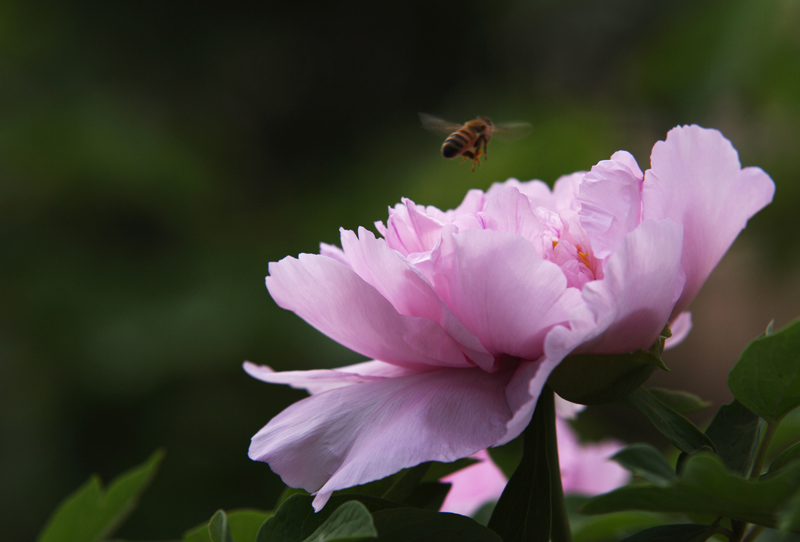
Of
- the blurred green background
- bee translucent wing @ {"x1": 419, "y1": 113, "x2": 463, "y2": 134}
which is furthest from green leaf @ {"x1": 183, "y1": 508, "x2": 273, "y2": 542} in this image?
the blurred green background

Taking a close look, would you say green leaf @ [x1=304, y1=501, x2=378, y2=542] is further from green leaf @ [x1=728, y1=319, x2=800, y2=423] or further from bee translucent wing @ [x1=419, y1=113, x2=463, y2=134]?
bee translucent wing @ [x1=419, y1=113, x2=463, y2=134]

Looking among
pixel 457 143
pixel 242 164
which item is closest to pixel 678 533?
pixel 457 143

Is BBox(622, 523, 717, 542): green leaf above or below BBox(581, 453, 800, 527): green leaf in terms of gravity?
below

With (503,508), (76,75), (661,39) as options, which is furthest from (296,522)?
(76,75)

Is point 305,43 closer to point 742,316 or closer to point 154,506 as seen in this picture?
point 154,506

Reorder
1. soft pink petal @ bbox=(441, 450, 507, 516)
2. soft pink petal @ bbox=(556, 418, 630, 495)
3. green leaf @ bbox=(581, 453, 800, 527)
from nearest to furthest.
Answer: green leaf @ bbox=(581, 453, 800, 527) < soft pink petal @ bbox=(441, 450, 507, 516) < soft pink petal @ bbox=(556, 418, 630, 495)

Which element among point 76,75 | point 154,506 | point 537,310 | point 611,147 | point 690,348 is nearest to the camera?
point 537,310
